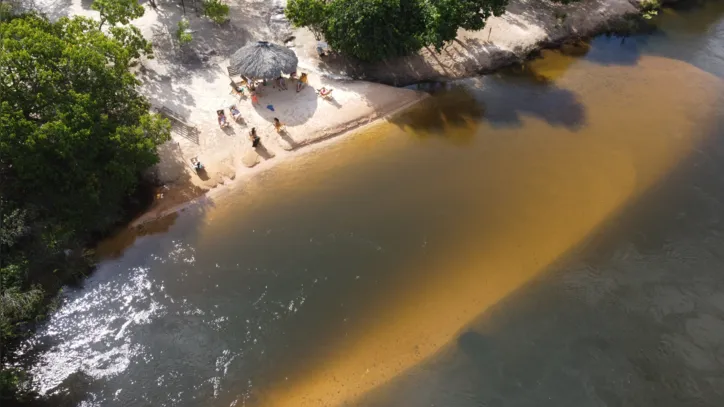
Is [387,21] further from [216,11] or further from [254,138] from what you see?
[216,11]

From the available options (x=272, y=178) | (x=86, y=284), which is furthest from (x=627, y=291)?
(x=86, y=284)

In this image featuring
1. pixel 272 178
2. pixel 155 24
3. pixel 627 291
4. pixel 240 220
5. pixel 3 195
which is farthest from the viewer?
pixel 155 24

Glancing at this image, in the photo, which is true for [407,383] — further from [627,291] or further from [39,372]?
[39,372]

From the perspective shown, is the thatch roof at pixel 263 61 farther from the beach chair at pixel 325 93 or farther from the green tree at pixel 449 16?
the green tree at pixel 449 16

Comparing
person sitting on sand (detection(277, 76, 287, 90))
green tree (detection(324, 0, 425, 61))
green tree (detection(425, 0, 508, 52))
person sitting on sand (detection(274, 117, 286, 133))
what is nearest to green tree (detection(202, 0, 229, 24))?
person sitting on sand (detection(277, 76, 287, 90))

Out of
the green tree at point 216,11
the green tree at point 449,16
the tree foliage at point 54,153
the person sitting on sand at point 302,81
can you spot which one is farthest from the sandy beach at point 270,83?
the green tree at point 449,16

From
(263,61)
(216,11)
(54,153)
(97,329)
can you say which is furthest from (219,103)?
(97,329)

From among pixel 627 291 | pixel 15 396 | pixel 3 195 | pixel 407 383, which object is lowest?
pixel 627 291
